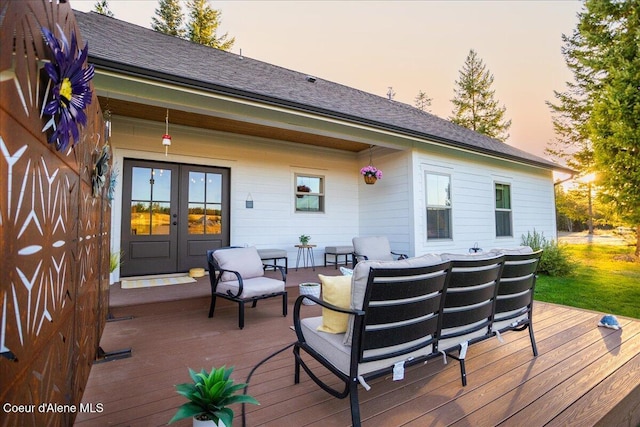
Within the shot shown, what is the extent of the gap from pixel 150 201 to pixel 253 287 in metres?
3.25

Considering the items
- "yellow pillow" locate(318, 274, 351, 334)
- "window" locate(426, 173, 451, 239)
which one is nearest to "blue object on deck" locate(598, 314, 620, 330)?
"window" locate(426, 173, 451, 239)

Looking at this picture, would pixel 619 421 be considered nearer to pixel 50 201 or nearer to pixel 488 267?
pixel 488 267

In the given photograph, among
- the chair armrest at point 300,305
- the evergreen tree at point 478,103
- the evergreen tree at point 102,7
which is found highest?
the evergreen tree at point 102,7

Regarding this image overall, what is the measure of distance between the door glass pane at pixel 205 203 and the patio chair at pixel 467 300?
194 inches

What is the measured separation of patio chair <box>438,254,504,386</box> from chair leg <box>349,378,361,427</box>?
2.51 ft

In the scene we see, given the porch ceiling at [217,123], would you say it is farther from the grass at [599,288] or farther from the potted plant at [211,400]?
the grass at [599,288]

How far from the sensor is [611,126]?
7922 mm

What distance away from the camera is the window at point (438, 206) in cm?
635

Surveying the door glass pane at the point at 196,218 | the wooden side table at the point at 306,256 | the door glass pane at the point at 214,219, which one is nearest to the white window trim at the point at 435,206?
→ the wooden side table at the point at 306,256

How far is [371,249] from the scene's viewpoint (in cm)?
564

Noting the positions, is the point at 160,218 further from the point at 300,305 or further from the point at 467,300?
the point at 467,300

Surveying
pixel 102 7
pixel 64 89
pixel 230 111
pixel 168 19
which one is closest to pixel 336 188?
pixel 230 111

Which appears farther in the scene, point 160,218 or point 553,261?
point 553,261

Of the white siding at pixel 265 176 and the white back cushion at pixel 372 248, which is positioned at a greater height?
the white siding at pixel 265 176
